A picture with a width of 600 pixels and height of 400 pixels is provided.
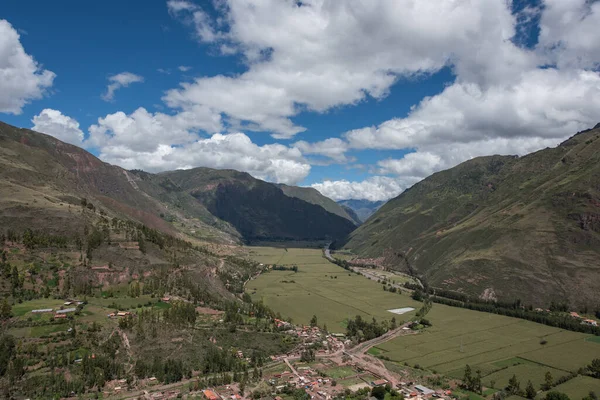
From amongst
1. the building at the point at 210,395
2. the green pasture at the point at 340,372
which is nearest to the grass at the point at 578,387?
the green pasture at the point at 340,372

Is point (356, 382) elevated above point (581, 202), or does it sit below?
below

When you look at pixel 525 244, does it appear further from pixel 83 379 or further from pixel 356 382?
pixel 83 379

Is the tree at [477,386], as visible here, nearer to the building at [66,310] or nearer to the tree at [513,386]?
the tree at [513,386]

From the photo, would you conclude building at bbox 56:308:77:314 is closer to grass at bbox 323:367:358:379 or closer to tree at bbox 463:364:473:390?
grass at bbox 323:367:358:379

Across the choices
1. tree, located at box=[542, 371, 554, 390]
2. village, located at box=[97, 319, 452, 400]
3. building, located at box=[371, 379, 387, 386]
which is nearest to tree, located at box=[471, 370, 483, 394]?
village, located at box=[97, 319, 452, 400]

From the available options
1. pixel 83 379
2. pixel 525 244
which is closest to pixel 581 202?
pixel 525 244

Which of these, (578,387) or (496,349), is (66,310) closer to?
(496,349)

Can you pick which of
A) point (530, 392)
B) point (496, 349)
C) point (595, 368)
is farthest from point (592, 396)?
point (496, 349)
